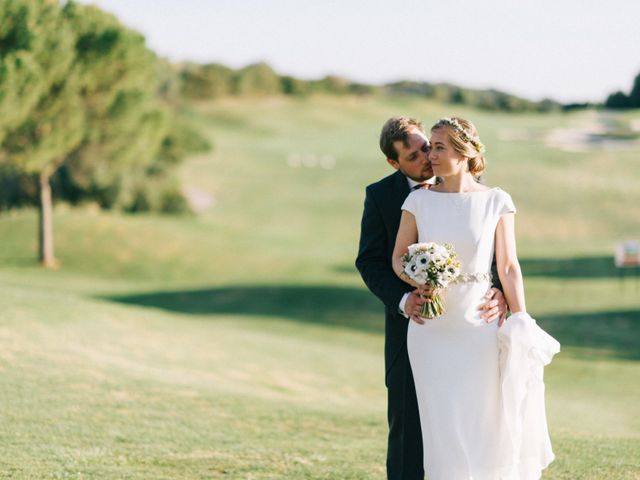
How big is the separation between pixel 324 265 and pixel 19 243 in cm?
1157

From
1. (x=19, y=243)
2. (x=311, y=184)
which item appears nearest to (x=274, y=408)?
(x=19, y=243)

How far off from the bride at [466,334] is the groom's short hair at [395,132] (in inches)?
7.0

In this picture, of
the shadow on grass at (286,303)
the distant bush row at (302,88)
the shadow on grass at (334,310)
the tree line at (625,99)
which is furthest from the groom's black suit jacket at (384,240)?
the distant bush row at (302,88)

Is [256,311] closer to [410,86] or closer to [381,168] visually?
[381,168]

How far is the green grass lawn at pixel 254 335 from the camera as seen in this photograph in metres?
7.76

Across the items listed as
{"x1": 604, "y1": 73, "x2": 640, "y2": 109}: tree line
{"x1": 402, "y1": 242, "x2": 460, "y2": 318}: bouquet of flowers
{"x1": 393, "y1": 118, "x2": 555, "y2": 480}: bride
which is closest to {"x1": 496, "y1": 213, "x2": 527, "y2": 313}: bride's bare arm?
{"x1": 393, "y1": 118, "x2": 555, "y2": 480}: bride

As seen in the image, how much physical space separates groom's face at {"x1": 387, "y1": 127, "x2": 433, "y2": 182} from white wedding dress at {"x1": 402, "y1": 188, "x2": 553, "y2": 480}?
0.22 m

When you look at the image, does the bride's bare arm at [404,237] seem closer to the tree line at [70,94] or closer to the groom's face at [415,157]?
the groom's face at [415,157]

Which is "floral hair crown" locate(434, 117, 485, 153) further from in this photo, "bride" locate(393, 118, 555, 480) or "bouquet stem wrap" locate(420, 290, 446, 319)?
"bouquet stem wrap" locate(420, 290, 446, 319)

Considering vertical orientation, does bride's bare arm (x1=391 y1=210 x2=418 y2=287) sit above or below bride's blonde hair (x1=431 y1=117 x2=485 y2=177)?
below

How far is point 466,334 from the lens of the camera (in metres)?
5.18

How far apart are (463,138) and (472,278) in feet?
2.58

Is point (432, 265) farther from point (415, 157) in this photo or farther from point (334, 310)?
point (334, 310)

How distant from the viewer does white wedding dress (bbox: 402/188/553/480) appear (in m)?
5.14
